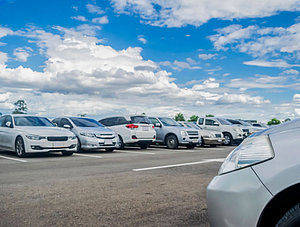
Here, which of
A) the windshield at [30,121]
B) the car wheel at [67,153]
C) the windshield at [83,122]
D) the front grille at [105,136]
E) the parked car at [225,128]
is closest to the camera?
the windshield at [30,121]

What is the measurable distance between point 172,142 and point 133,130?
248 cm

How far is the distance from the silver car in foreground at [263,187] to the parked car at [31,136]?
9696 mm

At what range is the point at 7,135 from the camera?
11898 millimetres

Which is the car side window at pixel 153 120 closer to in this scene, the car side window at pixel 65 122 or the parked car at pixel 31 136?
the car side window at pixel 65 122

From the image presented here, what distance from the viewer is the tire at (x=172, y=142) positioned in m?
16.8

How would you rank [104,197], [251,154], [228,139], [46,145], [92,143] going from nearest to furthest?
[251,154], [104,197], [46,145], [92,143], [228,139]

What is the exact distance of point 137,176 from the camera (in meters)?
7.07

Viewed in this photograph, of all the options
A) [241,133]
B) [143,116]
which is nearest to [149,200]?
[143,116]

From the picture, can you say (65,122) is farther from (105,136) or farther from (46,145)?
(46,145)

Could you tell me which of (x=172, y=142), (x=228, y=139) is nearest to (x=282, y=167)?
(x=172, y=142)

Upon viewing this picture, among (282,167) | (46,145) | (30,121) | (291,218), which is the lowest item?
(291,218)

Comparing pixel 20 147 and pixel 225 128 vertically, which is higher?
pixel 225 128

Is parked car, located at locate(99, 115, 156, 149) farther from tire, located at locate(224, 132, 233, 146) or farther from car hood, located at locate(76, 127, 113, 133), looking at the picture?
tire, located at locate(224, 132, 233, 146)

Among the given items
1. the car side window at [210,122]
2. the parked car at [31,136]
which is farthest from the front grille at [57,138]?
the car side window at [210,122]
